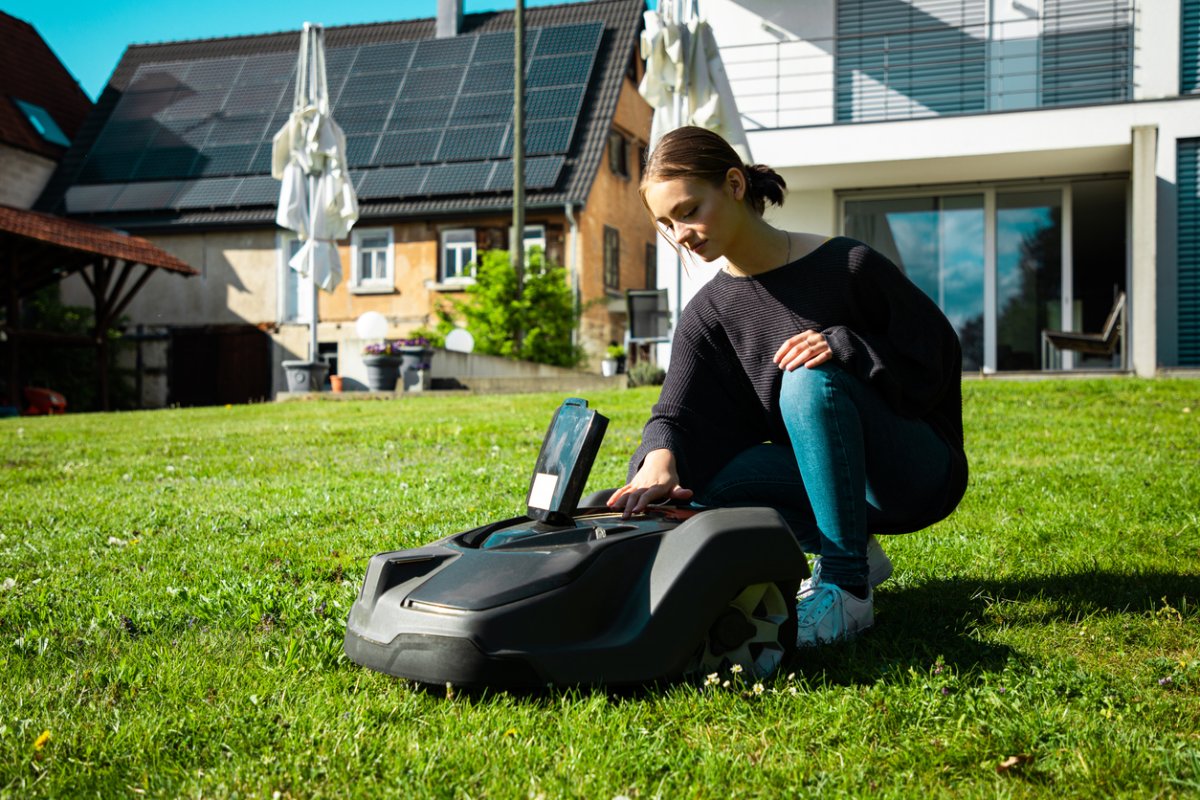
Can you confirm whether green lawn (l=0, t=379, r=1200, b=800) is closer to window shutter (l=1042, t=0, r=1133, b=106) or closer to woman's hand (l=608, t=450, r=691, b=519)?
woman's hand (l=608, t=450, r=691, b=519)

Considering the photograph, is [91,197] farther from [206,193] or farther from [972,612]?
[972,612]

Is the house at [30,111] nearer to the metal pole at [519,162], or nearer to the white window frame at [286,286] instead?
the white window frame at [286,286]

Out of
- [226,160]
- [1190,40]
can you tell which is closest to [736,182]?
[1190,40]

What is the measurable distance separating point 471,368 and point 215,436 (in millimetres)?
8078

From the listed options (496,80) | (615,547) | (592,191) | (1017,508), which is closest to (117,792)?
(615,547)

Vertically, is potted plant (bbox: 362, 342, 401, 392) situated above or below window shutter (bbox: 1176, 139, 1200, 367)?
below

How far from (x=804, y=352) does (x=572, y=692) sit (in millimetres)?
994

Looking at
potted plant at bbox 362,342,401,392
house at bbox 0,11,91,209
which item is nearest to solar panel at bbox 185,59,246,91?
house at bbox 0,11,91,209

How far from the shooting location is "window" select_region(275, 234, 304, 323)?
24.3 metres

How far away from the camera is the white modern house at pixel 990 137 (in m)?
13.7

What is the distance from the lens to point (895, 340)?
2.87 meters

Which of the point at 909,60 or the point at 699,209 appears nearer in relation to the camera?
the point at 699,209

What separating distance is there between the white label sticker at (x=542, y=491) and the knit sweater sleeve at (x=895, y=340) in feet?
2.47

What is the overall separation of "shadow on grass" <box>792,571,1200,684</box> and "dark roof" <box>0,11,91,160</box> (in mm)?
26752
